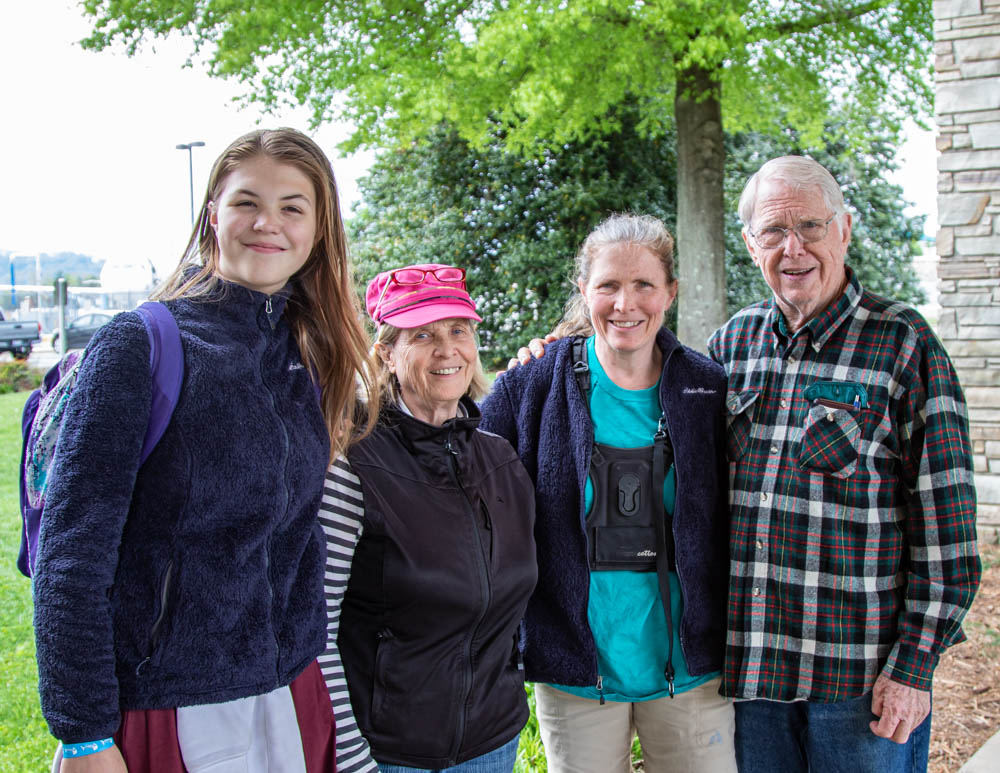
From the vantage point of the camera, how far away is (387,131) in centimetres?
775

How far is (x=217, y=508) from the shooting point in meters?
1.59

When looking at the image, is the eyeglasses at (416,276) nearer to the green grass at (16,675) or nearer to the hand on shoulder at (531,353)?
the hand on shoulder at (531,353)

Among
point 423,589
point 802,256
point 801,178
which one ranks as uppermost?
point 801,178

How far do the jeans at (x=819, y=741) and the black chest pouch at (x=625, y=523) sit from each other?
22.2 inches

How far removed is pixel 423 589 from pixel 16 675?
11.8ft

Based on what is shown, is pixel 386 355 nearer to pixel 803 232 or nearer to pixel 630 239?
pixel 630 239

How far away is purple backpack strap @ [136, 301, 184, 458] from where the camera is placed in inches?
60.9

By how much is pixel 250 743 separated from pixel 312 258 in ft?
3.59

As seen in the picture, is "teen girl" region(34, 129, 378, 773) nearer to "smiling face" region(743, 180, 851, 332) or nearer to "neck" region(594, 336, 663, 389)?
"neck" region(594, 336, 663, 389)

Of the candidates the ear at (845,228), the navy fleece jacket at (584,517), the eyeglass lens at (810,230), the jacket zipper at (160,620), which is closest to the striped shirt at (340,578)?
the jacket zipper at (160,620)

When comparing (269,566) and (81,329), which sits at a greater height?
(81,329)

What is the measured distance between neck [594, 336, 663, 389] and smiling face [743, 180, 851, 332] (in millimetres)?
430

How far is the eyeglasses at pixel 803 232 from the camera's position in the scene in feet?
7.88

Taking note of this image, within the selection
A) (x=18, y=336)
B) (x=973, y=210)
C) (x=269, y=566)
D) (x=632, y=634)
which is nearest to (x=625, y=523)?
(x=632, y=634)
